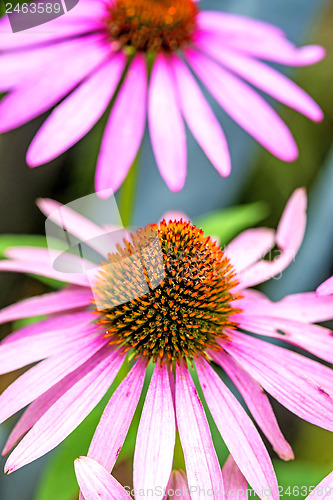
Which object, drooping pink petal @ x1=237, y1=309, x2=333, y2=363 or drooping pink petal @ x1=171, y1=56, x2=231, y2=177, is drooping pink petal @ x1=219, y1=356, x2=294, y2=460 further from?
drooping pink petal @ x1=171, y1=56, x2=231, y2=177

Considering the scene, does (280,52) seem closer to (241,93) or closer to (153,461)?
(241,93)

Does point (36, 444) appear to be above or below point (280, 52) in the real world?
below

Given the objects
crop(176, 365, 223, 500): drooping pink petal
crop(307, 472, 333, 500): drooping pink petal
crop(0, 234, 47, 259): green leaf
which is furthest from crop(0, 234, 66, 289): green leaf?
crop(307, 472, 333, 500): drooping pink petal

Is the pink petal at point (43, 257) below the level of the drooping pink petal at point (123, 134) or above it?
below

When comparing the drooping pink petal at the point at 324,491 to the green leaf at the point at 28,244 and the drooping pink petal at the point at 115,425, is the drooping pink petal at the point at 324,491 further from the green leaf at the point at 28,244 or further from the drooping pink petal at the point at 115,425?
the green leaf at the point at 28,244

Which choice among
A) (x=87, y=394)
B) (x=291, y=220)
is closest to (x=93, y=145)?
(x=291, y=220)

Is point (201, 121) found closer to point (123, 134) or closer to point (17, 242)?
point (123, 134)

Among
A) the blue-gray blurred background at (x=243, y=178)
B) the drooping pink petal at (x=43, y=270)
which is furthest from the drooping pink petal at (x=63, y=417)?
the blue-gray blurred background at (x=243, y=178)
